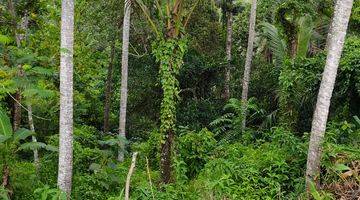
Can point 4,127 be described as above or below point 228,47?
below

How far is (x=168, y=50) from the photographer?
793 centimetres

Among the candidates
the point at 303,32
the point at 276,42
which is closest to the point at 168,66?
the point at 303,32

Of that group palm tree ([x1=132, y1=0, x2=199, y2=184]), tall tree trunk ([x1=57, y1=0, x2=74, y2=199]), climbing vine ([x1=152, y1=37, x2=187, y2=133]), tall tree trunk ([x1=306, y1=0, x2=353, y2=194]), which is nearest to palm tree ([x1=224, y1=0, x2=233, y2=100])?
palm tree ([x1=132, y1=0, x2=199, y2=184])

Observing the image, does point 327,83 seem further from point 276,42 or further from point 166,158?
point 276,42

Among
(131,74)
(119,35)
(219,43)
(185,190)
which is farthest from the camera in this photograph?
(219,43)

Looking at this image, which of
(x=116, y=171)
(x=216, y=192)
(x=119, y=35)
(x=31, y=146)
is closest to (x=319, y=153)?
(x=216, y=192)

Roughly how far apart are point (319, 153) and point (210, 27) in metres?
9.53

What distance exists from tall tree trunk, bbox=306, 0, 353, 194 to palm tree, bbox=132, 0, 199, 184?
2.57m

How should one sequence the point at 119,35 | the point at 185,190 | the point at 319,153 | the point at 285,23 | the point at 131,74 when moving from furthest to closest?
the point at 131,74, the point at 119,35, the point at 285,23, the point at 185,190, the point at 319,153

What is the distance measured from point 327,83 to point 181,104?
30.2ft

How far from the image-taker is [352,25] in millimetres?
14602

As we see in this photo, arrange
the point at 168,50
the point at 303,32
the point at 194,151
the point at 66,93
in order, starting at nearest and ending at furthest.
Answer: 1. the point at 66,93
2. the point at 168,50
3. the point at 194,151
4. the point at 303,32

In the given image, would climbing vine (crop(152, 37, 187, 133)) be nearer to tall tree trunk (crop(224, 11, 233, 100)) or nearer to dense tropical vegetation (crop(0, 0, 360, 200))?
dense tropical vegetation (crop(0, 0, 360, 200))

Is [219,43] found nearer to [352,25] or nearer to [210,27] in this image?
[210,27]
